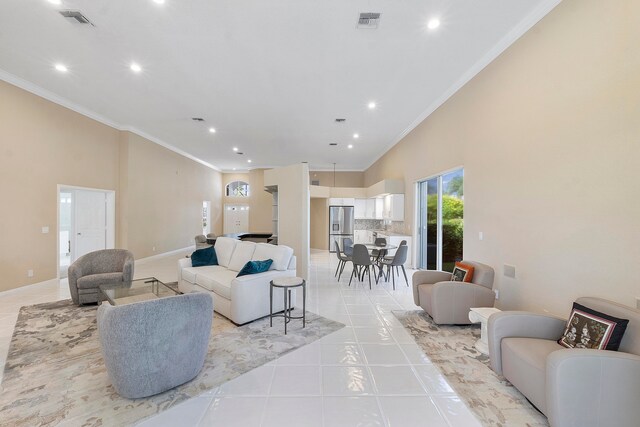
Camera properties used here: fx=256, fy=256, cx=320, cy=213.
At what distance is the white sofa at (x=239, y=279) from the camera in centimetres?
331

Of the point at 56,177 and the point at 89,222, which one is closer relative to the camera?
the point at 56,177

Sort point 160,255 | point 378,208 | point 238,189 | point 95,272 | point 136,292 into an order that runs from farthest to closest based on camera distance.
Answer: point 238,189
point 378,208
point 160,255
point 95,272
point 136,292

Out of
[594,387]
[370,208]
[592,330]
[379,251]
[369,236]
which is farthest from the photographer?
[370,208]

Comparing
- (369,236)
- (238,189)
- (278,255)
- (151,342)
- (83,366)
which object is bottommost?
(83,366)

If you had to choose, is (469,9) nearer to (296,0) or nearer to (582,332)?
(296,0)

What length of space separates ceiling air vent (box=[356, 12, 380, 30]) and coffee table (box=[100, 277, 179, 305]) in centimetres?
373

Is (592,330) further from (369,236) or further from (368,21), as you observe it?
(369,236)

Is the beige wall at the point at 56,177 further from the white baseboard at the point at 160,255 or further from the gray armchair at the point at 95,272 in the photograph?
the gray armchair at the point at 95,272

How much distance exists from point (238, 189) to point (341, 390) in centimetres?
1194

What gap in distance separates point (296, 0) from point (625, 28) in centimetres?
289

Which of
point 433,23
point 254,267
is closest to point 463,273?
point 254,267

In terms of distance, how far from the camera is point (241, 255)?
173 inches

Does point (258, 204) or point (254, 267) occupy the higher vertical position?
point (258, 204)

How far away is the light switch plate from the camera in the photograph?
3.29 metres
